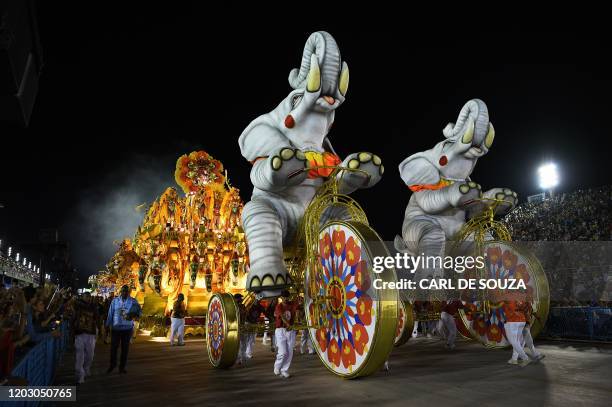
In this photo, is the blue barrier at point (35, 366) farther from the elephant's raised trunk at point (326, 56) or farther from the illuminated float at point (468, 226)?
the illuminated float at point (468, 226)

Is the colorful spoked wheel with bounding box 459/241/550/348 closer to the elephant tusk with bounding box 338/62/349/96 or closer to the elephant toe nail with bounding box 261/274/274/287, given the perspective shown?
the elephant toe nail with bounding box 261/274/274/287

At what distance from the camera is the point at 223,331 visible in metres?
6.94

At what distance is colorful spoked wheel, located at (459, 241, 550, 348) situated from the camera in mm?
7770

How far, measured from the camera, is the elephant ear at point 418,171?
9.38 m

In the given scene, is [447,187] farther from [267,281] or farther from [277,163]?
[267,281]

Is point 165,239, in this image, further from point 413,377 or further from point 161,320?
point 413,377

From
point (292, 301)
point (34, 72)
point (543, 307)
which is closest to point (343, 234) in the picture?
point (292, 301)

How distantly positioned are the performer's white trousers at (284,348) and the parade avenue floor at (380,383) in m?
0.18

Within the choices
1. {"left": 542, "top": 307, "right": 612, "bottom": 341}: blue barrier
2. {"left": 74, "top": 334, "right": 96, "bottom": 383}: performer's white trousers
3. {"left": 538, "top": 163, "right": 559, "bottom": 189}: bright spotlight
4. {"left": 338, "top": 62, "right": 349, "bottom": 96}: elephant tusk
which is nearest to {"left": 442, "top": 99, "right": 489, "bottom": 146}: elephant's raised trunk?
{"left": 338, "top": 62, "right": 349, "bottom": 96}: elephant tusk

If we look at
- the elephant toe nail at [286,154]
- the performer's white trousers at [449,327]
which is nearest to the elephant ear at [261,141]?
the elephant toe nail at [286,154]

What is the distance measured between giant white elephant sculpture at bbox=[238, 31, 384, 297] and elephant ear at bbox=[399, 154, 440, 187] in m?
2.83

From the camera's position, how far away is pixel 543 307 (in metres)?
7.83

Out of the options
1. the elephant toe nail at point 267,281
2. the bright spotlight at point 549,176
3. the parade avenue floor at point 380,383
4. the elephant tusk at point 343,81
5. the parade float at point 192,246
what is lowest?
the parade avenue floor at point 380,383

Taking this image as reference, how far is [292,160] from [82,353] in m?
3.90
